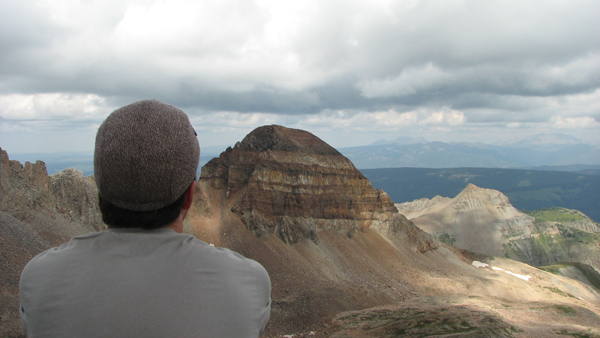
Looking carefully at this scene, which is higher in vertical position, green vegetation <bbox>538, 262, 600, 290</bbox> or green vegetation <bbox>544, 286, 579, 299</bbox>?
green vegetation <bbox>544, 286, 579, 299</bbox>

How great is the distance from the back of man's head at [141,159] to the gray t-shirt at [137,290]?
194 mm

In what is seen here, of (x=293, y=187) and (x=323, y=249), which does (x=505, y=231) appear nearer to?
(x=323, y=249)

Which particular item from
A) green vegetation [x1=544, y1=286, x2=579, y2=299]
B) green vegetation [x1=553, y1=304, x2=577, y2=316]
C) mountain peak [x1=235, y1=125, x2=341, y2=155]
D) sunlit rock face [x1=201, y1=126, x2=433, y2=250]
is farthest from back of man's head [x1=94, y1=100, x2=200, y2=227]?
green vegetation [x1=544, y1=286, x2=579, y2=299]

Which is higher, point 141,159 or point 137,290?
point 141,159

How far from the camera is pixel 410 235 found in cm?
5741

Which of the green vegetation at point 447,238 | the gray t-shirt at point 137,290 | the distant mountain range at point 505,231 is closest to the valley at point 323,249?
the gray t-shirt at point 137,290

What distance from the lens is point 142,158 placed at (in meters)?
1.90

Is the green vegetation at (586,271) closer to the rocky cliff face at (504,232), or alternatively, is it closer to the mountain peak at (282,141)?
the rocky cliff face at (504,232)

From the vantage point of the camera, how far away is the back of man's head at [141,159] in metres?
1.90

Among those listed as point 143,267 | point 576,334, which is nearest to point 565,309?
point 576,334

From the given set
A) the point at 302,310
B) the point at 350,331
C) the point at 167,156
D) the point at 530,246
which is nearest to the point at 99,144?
the point at 167,156

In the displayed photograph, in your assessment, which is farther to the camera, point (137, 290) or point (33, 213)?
point (33, 213)

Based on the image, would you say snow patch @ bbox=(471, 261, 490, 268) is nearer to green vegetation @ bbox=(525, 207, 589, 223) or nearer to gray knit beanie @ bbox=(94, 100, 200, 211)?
gray knit beanie @ bbox=(94, 100, 200, 211)

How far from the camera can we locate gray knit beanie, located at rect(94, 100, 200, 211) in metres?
1.90
